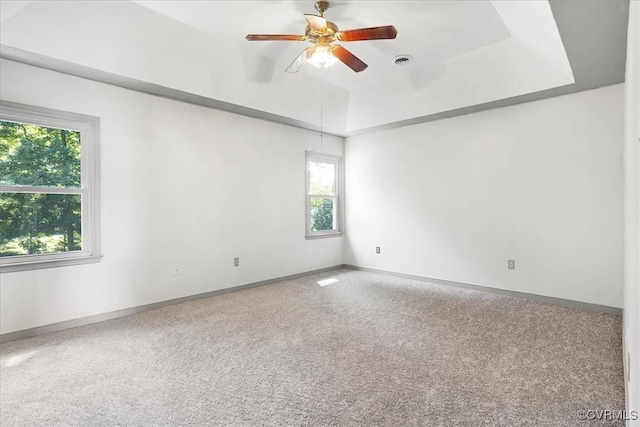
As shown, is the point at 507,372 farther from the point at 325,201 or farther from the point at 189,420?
the point at 325,201

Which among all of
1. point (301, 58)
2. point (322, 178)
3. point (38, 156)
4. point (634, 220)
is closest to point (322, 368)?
point (634, 220)

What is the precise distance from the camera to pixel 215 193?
4.32m

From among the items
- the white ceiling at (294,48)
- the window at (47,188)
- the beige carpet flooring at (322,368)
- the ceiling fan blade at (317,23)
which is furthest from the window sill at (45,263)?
the ceiling fan blade at (317,23)

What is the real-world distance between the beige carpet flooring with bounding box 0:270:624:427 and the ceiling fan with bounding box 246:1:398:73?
8.22 ft

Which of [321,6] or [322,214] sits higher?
[321,6]

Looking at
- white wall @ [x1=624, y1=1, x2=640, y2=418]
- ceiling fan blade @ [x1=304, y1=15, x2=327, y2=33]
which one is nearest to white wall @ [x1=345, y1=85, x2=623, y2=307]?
white wall @ [x1=624, y1=1, x2=640, y2=418]

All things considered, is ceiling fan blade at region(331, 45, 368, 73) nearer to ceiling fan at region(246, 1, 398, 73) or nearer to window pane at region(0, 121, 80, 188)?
ceiling fan at region(246, 1, 398, 73)

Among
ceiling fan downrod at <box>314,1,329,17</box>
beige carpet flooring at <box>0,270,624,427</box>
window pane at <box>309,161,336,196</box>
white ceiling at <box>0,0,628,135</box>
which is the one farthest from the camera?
window pane at <box>309,161,336,196</box>

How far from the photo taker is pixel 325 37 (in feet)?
9.14

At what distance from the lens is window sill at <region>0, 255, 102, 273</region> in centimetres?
288

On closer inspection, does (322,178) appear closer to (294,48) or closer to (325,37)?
(294,48)

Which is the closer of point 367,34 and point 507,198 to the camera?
point 367,34

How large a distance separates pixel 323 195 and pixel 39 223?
3.84 metres

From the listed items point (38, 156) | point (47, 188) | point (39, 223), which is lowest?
point (39, 223)
